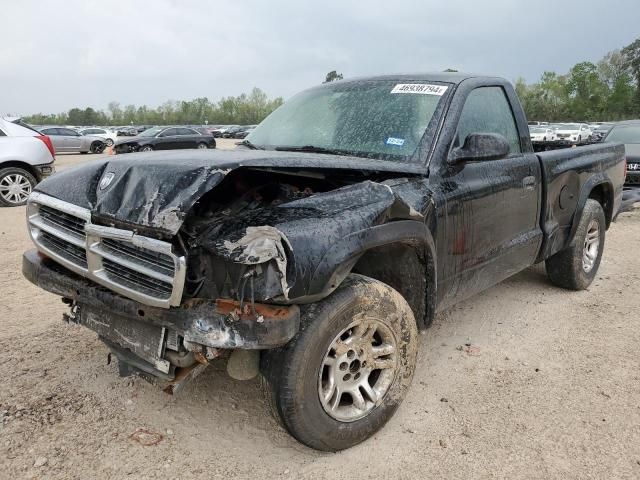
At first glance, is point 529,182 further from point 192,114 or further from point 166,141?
point 192,114

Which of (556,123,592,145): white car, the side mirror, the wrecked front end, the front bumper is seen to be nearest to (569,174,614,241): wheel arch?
the side mirror

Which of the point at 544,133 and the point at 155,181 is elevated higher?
the point at 544,133

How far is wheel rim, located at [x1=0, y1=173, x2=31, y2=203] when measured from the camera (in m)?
9.77

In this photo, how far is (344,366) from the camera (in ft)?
8.48

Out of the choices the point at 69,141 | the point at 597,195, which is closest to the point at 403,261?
the point at 597,195

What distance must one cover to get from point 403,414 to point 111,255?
5.80 feet

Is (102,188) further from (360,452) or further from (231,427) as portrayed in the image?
(360,452)

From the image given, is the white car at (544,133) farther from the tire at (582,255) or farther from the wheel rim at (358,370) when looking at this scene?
the wheel rim at (358,370)

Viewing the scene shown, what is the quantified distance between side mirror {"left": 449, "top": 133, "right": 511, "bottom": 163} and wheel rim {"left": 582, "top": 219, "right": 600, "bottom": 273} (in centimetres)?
228

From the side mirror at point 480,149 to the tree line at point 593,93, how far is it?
72131mm

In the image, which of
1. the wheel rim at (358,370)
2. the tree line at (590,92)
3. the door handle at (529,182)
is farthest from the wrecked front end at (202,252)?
the tree line at (590,92)

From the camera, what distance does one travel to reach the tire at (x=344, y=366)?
7.66 feet

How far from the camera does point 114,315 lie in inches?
101

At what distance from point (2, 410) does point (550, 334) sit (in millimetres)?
3672
